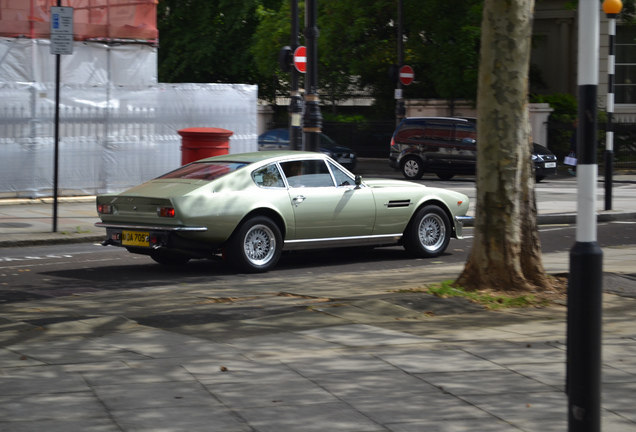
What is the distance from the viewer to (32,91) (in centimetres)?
1989

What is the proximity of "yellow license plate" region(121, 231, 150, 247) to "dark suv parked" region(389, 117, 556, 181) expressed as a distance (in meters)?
17.5

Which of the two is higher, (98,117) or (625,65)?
(625,65)

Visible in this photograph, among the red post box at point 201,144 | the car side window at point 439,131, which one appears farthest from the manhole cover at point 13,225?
the car side window at point 439,131

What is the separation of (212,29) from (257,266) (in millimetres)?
30468

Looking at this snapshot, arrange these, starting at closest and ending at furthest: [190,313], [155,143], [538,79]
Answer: [190,313] → [155,143] → [538,79]

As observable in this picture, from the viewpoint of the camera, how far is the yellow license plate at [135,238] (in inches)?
438

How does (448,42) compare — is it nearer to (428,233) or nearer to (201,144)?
(201,144)

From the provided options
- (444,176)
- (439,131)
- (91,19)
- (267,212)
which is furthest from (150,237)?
(444,176)

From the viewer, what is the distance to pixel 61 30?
1465 centimetres

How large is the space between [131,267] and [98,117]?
937 centimetres

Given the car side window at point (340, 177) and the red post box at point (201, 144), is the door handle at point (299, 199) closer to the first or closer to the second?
the car side window at point (340, 177)

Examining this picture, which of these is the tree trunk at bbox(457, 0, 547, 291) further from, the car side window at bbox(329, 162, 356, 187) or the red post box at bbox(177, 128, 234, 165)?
the red post box at bbox(177, 128, 234, 165)

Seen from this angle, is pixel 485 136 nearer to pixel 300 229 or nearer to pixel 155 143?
pixel 300 229

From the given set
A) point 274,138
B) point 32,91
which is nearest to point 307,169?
point 32,91
